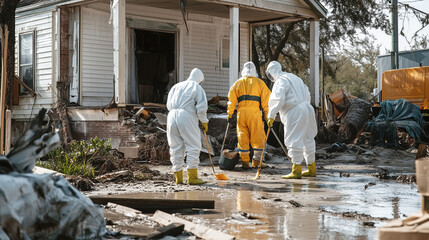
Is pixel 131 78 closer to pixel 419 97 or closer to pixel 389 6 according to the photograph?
pixel 419 97

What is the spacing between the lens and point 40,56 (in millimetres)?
16797

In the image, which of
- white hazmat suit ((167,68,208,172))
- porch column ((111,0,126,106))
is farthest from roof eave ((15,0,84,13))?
white hazmat suit ((167,68,208,172))

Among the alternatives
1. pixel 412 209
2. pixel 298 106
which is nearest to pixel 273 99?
pixel 298 106

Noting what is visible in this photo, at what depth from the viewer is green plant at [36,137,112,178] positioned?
9.80 meters

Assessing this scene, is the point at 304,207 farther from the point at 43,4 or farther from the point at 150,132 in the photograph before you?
the point at 43,4

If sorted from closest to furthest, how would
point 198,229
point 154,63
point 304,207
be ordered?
point 198,229, point 304,207, point 154,63

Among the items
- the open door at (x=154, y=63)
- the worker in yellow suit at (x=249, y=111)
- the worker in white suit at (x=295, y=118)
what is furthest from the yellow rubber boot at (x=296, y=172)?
the open door at (x=154, y=63)

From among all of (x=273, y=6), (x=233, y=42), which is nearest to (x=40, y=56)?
(x=233, y=42)

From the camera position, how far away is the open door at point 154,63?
18562mm

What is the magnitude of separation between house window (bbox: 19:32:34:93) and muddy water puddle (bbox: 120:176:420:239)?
961cm

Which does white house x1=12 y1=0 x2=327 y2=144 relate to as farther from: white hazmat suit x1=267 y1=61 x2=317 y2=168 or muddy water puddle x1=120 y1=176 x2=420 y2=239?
muddy water puddle x1=120 y1=176 x2=420 y2=239

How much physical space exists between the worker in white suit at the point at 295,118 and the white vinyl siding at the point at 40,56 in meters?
7.99

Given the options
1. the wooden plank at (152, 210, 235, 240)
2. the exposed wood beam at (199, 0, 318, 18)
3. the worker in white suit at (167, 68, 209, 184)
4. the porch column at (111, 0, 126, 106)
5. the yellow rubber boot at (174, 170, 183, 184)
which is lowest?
the wooden plank at (152, 210, 235, 240)

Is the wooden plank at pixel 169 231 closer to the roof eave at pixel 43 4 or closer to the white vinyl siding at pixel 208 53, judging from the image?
the roof eave at pixel 43 4
